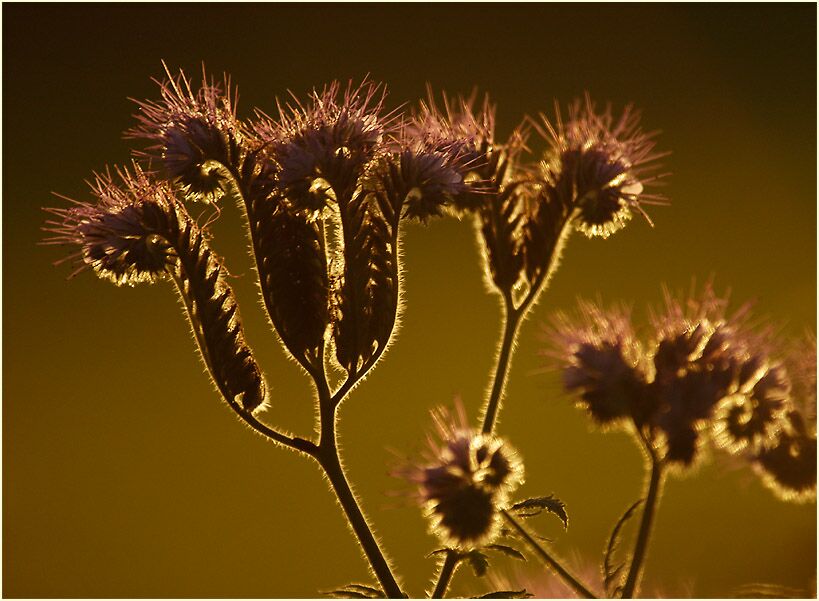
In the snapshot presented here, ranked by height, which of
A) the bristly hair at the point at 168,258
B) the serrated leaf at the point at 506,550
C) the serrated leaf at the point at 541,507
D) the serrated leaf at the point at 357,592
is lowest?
the serrated leaf at the point at 357,592

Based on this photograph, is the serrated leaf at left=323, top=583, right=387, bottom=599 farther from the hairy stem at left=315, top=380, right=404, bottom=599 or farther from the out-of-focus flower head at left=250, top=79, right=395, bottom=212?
the out-of-focus flower head at left=250, top=79, right=395, bottom=212

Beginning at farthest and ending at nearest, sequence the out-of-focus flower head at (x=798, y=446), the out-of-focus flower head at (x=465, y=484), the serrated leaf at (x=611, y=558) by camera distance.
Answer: the out-of-focus flower head at (x=798, y=446) → the serrated leaf at (x=611, y=558) → the out-of-focus flower head at (x=465, y=484)

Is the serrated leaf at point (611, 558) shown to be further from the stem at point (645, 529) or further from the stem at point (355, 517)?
the stem at point (355, 517)

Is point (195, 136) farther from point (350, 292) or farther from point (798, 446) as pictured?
point (798, 446)

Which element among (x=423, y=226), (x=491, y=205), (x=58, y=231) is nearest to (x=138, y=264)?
(x=58, y=231)

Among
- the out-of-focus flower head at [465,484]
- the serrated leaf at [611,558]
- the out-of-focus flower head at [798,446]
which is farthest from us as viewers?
the out-of-focus flower head at [798,446]

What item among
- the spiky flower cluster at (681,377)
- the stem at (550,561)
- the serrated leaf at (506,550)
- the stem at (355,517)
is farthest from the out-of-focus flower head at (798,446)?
Answer: the stem at (355,517)

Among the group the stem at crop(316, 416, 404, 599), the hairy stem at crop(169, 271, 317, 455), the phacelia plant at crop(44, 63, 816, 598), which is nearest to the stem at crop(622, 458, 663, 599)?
the phacelia plant at crop(44, 63, 816, 598)

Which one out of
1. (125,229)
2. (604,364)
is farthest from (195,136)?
(604,364)
